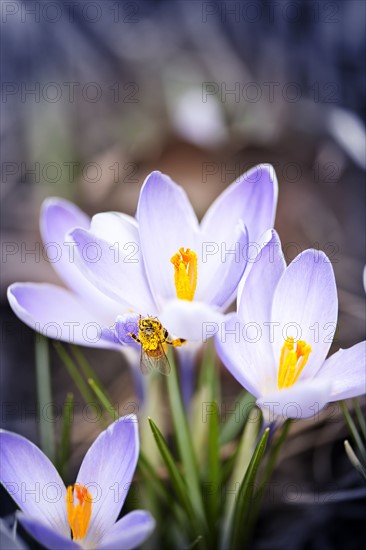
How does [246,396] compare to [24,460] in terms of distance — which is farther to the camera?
[246,396]

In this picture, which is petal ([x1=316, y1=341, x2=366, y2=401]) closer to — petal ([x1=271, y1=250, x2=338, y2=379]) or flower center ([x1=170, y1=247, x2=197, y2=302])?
petal ([x1=271, y1=250, x2=338, y2=379])

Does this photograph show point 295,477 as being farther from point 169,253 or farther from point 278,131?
point 278,131

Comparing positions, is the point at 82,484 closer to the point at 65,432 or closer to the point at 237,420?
the point at 65,432

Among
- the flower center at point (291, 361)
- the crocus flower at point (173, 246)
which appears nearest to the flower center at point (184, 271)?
the crocus flower at point (173, 246)

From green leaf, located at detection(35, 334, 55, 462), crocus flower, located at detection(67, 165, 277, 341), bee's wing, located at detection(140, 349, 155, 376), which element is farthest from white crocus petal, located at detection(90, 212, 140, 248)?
green leaf, located at detection(35, 334, 55, 462)

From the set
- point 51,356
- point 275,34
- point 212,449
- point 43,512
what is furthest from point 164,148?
point 43,512

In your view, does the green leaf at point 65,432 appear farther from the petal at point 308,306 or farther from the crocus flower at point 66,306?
the petal at point 308,306
